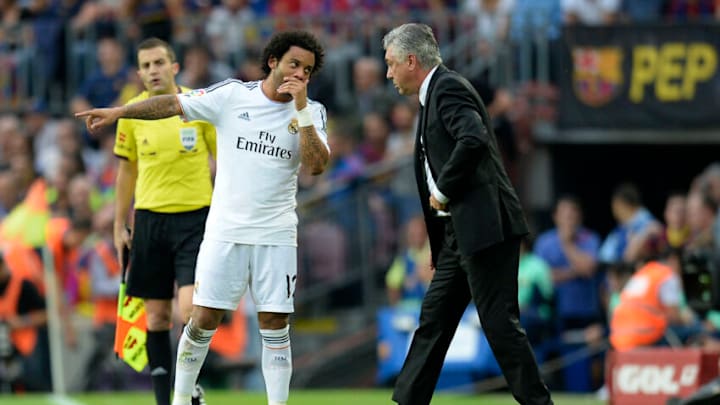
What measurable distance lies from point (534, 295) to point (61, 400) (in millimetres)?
5065

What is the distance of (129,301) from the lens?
11547 millimetres

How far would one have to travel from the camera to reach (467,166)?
946cm

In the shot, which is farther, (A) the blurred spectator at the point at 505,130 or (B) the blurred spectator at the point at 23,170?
(B) the blurred spectator at the point at 23,170

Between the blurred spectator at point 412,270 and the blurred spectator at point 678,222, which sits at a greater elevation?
the blurred spectator at point 678,222

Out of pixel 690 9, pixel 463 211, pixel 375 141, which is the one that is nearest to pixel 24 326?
pixel 375 141

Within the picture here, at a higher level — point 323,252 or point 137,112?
point 137,112

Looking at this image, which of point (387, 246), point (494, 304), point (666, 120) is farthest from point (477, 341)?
point (494, 304)

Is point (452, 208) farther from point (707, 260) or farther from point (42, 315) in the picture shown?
point (42, 315)

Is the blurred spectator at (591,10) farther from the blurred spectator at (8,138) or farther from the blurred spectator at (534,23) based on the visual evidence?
the blurred spectator at (8,138)

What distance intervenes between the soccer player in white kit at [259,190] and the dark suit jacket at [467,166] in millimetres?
705

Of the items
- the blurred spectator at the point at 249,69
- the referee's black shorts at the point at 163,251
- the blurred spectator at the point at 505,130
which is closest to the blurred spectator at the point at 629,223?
the blurred spectator at the point at 505,130

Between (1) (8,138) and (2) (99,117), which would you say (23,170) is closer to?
(1) (8,138)

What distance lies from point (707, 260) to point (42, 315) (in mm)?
8193

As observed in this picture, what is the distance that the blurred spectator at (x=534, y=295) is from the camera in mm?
16875
